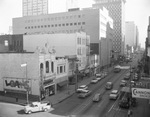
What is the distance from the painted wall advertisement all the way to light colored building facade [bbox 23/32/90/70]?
19017 mm

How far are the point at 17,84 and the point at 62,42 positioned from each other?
2188cm

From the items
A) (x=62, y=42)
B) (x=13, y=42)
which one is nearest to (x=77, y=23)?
(x=62, y=42)

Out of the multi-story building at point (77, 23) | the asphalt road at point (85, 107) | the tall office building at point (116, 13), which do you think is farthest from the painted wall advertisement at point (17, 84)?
the tall office building at point (116, 13)

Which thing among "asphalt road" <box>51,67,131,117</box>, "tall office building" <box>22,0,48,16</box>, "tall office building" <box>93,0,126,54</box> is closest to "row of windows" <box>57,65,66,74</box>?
"asphalt road" <box>51,67,131,117</box>

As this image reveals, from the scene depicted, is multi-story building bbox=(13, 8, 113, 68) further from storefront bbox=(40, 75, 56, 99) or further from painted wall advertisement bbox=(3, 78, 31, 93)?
painted wall advertisement bbox=(3, 78, 31, 93)

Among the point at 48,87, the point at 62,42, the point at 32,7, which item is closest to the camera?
the point at 48,87

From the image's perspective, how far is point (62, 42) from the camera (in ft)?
174

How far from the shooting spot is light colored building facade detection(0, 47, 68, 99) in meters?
33.5

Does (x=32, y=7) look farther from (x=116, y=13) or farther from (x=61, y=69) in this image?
(x=61, y=69)

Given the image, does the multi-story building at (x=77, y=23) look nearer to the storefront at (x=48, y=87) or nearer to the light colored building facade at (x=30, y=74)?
the light colored building facade at (x=30, y=74)

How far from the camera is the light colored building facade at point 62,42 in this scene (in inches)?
2067

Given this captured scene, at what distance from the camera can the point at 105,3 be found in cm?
14112

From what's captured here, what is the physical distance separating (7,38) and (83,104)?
158 ft

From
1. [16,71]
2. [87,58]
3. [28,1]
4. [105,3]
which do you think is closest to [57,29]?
[87,58]
